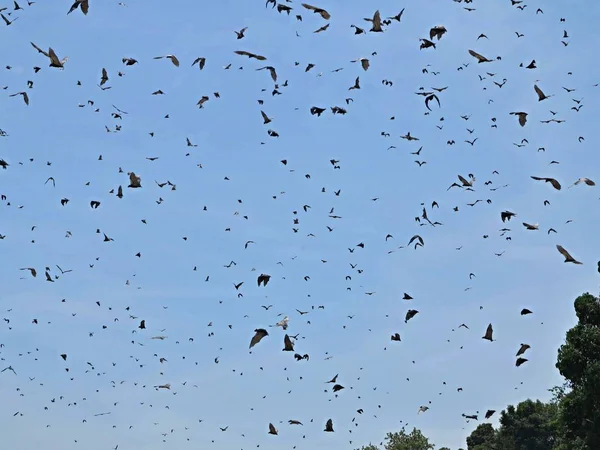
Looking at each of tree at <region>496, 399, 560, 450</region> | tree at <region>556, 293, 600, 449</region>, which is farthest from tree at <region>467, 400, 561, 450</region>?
tree at <region>556, 293, 600, 449</region>

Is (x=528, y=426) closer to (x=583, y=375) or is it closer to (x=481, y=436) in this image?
(x=481, y=436)

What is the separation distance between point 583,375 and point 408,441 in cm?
5406

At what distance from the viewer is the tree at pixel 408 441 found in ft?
309

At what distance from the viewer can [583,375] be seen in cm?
4500

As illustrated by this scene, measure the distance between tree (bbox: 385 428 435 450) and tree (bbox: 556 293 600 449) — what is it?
161 ft

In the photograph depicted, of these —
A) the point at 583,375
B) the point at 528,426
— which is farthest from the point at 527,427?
the point at 583,375

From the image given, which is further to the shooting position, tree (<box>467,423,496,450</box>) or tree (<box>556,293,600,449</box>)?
tree (<box>467,423,496,450</box>)

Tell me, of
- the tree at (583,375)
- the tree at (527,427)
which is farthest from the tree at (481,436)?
the tree at (583,375)

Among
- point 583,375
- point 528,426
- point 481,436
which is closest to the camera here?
point 583,375

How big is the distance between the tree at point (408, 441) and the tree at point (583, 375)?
49.2m

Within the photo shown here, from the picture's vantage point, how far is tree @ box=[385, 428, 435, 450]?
3713 inches

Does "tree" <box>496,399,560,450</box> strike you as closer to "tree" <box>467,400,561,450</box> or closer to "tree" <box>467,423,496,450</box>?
"tree" <box>467,400,561,450</box>

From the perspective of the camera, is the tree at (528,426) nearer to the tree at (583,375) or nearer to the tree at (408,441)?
the tree at (408,441)

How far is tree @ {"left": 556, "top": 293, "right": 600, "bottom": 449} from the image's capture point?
1747 inches
